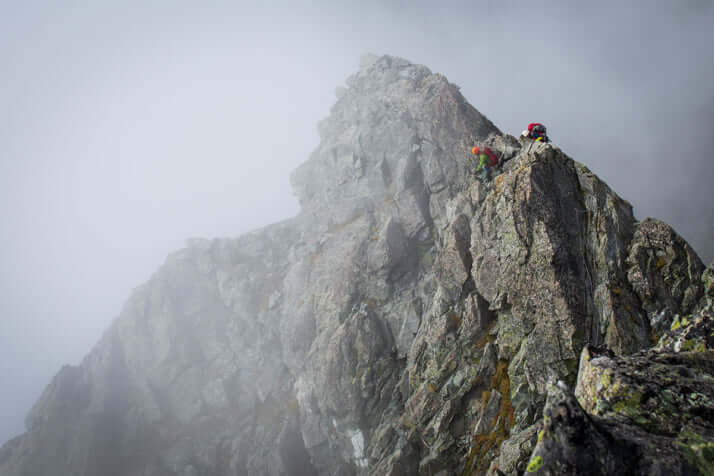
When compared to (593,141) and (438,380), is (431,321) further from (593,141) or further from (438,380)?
(593,141)

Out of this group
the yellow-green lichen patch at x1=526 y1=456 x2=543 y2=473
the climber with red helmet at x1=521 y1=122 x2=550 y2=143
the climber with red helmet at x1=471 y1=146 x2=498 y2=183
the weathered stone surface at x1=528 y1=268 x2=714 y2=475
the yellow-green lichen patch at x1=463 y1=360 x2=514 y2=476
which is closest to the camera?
the weathered stone surface at x1=528 y1=268 x2=714 y2=475

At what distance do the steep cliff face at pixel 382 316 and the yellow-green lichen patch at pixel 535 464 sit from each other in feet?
32.3

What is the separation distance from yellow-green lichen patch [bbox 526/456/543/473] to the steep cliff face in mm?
9841

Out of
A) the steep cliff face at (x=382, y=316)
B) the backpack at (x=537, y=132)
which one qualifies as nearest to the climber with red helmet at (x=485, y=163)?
the steep cliff face at (x=382, y=316)

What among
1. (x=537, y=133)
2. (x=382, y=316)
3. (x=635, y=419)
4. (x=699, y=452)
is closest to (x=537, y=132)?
(x=537, y=133)

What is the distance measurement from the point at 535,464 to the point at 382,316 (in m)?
25.8

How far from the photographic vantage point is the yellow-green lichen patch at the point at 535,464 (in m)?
6.06

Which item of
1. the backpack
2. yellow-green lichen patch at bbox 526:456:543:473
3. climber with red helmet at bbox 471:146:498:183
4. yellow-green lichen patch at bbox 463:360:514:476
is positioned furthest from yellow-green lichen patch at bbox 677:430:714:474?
Answer: the backpack

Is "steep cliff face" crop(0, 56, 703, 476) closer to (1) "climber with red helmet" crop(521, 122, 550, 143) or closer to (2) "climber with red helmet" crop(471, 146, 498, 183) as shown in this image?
(2) "climber with red helmet" crop(471, 146, 498, 183)

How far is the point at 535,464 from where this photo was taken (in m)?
6.11

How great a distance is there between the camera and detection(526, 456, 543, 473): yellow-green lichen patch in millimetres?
6056

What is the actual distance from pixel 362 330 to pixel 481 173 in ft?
65.1

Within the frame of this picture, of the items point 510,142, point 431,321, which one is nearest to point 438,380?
point 431,321

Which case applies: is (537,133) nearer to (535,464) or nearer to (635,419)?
(635,419)
